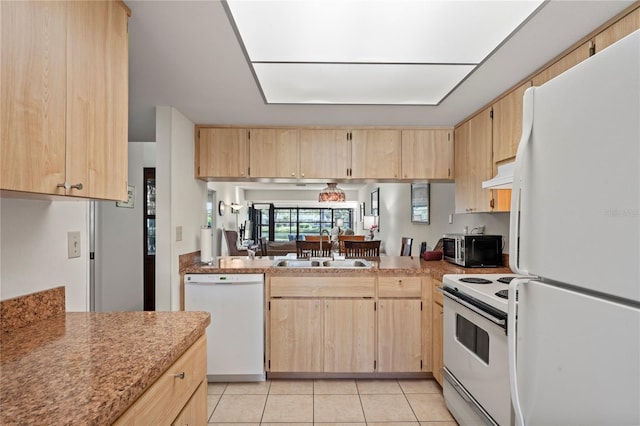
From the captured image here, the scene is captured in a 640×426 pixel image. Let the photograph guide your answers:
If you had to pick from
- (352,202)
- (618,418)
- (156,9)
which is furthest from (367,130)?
(352,202)

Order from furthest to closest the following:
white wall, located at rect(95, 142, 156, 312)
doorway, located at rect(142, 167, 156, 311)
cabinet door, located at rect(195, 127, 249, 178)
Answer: doorway, located at rect(142, 167, 156, 311), white wall, located at rect(95, 142, 156, 312), cabinet door, located at rect(195, 127, 249, 178)

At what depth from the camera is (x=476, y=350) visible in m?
1.84

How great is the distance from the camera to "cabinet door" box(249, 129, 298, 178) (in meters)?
3.01

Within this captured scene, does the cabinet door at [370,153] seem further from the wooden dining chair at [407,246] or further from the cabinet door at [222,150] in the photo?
the wooden dining chair at [407,246]

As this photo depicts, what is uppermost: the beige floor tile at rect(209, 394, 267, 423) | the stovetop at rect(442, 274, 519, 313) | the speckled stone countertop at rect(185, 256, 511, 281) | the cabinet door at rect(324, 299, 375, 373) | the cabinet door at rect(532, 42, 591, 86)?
the cabinet door at rect(532, 42, 591, 86)

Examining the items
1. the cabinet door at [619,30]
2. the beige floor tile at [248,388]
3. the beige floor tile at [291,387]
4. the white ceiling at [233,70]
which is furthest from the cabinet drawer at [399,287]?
the cabinet door at [619,30]

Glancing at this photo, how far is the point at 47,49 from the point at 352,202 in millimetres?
10381

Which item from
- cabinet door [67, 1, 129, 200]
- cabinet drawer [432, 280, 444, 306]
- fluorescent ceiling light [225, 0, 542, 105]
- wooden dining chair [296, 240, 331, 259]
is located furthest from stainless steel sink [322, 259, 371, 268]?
cabinet door [67, 1, 129, 200]

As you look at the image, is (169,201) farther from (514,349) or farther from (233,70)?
(514,349)

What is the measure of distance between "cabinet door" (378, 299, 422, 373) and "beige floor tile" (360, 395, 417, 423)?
0.26m

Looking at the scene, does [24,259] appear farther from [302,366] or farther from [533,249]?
[302,366]

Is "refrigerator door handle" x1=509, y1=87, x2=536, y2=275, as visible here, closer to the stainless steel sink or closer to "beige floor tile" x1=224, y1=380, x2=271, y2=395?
the stainless steel sink

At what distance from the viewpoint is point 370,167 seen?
303 centimetres

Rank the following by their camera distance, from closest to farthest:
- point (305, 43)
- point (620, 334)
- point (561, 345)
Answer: point (620, 334)
point (561, 345)
point (305, 43)
